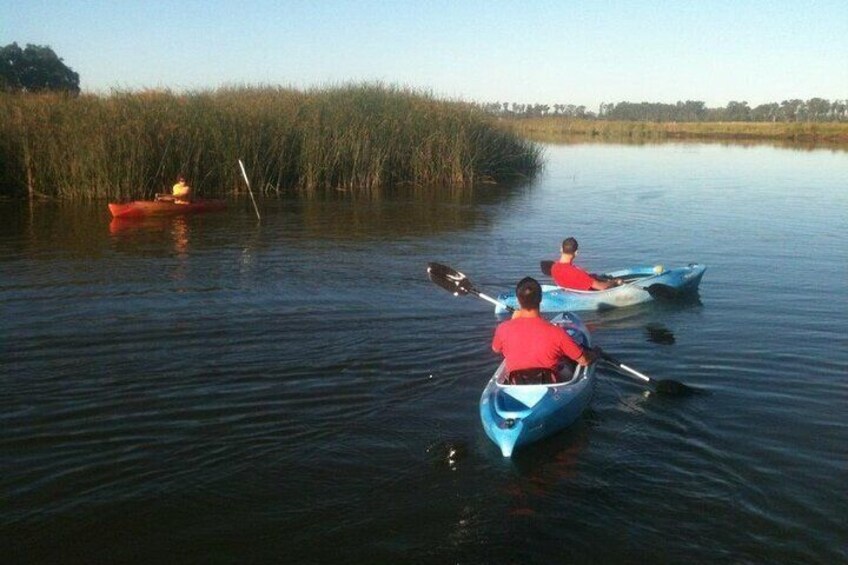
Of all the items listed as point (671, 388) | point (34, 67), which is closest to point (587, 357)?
point (671, 388)

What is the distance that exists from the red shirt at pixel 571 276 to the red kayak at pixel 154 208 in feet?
36.1

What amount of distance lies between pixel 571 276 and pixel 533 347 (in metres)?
4.48

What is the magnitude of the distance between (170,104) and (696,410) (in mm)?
20394

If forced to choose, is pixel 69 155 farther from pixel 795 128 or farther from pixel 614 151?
pixel 795 128

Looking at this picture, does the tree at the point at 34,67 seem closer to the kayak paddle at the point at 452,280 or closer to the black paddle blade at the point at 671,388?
the kayak paddle at the point at 452,280

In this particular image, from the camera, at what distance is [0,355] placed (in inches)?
336

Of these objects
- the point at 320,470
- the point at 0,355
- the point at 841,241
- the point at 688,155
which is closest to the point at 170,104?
the point at 0,355

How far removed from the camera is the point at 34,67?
151 feet

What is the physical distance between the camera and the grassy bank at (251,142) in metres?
21.1

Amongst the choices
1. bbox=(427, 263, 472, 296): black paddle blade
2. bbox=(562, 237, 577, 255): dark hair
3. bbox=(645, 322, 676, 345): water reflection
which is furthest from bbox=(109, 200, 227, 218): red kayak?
bbox=(645, 322, 676, 345): water reflection

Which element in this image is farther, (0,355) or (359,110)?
(359,110)

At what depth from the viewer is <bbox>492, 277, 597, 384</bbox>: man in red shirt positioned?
690 centimetres

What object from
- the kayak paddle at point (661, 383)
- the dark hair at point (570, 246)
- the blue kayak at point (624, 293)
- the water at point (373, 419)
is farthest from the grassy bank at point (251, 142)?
the kayak paddle at point (661, 383)

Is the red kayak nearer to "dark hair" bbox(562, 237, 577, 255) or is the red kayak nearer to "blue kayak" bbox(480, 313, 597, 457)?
"dark hair" bbox(562, 237, 577, 255)
